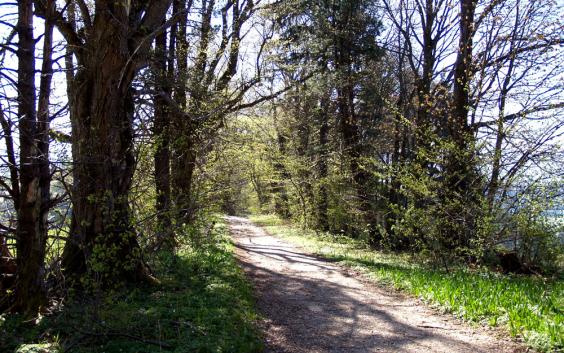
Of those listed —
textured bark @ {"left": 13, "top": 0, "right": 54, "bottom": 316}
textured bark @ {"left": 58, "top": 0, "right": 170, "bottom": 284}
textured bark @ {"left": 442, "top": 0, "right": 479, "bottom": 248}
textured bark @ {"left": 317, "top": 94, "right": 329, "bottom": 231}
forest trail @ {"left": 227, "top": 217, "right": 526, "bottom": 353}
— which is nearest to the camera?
textured bark @ {"left": 13, "top": 0, "right": 54, "bottom": 316}

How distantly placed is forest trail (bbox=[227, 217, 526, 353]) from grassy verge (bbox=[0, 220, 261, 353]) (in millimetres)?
521

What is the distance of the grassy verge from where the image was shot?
4.50 m

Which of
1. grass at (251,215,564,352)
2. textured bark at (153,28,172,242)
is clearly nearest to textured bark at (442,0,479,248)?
grass at (251,215,564,352)

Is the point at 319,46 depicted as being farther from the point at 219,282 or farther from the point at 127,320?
the point at 127,320

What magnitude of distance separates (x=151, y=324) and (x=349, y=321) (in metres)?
2.91

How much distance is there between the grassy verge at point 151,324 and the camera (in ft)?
14.8

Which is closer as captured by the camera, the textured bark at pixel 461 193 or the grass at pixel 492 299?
the grass at pixel 492 299

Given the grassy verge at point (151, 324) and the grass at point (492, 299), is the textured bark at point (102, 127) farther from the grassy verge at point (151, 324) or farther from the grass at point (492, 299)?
the grass at point (492, 299)

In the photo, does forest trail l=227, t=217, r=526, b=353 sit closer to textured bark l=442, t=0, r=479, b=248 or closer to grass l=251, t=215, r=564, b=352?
grass l=251, t=215, r=564, b=352

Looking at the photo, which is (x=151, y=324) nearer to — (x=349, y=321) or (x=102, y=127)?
(x=349, y=321)

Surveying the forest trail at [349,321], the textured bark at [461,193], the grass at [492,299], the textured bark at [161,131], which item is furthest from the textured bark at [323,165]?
the textured bark at [161,131]

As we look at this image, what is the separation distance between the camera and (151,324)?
5.16 metres

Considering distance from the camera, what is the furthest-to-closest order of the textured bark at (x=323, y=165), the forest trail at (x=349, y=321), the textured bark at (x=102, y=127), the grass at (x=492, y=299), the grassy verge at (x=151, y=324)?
the textured bark at (x=323, y=165) < the textured bark at (x=102, y=127) < the forest trail at (x=349, y=321) < the grass at (x=492, y=299) < the grassy verge at (x=151, y=324)

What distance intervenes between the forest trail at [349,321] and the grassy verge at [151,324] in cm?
52
